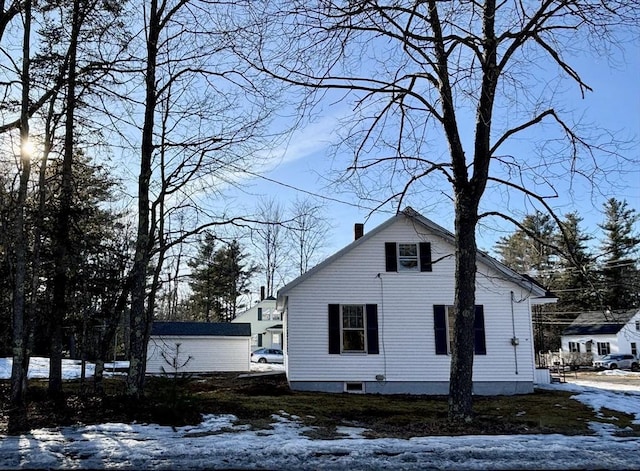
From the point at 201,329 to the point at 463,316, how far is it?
22.5 metres

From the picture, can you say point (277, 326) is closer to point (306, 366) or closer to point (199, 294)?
point (199, 294)

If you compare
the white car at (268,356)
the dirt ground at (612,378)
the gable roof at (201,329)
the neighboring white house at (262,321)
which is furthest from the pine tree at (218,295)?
the dirt ground at (612,378)

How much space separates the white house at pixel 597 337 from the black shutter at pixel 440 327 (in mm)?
33096

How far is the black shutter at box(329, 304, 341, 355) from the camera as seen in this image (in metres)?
17.2

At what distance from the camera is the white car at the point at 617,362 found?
42.6 meters

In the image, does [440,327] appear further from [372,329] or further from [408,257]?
[408,257]

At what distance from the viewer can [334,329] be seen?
17.2 meters

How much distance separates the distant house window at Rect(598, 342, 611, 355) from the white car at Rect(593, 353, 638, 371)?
13.7ft

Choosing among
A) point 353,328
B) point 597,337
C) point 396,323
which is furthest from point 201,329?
point 597,337

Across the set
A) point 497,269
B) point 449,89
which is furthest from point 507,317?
point 449,89

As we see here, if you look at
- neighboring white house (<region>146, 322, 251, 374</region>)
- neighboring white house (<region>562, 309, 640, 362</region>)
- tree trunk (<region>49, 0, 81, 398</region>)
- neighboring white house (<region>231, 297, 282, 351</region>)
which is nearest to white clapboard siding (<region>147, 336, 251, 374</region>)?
neighboring white house (<region>146, 322, 251, 374</region>)

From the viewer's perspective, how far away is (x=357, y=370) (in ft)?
56.0

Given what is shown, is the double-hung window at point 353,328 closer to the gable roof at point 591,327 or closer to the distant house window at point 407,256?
the distant house window at point 407,256

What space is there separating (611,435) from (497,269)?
841cm
